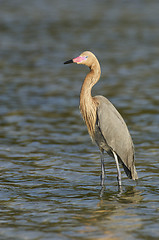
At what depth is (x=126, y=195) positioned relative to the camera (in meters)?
7.83

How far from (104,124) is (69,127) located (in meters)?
3.95

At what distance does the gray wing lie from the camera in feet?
26.7

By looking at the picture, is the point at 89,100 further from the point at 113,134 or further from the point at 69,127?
the point at 69,127

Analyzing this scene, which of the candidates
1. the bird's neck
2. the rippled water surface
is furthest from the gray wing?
the rippled water surface

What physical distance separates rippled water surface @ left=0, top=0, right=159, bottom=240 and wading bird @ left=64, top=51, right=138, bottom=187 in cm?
46

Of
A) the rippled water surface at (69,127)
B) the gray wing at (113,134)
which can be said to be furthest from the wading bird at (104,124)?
the rippled water surface at (69,127)

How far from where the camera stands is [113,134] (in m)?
8.20

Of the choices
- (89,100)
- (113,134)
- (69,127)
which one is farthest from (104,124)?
(69,127)

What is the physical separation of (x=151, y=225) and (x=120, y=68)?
12472 mm

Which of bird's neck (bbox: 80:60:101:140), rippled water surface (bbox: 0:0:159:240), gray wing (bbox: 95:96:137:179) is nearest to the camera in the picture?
rippled water surface (bbox: 0:0:159:240)

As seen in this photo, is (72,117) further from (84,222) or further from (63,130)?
(84,222)

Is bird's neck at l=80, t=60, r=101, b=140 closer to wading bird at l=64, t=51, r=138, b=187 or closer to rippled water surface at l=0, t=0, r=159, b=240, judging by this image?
wading bird at l=64, t=51, r=138, b=187

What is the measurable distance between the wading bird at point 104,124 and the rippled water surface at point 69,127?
46 centimetres

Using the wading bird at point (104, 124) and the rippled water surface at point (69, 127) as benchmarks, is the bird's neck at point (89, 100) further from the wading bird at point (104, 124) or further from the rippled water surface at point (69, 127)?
the rippled water surface at point (69, 127)
